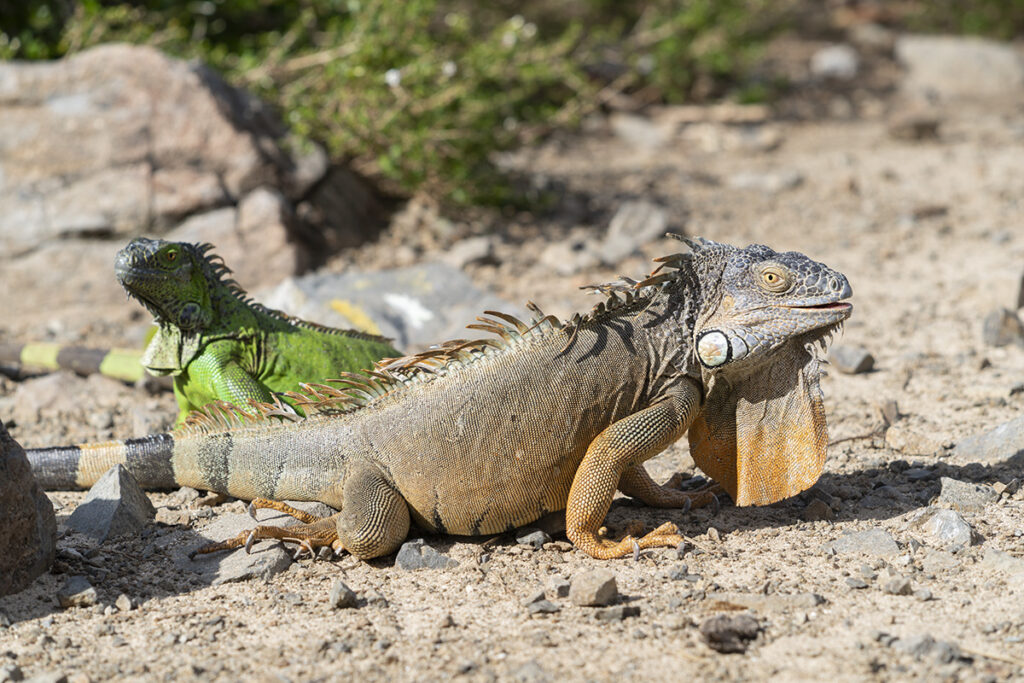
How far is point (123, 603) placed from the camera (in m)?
4.53

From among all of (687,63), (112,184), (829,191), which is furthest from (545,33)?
(112,184)

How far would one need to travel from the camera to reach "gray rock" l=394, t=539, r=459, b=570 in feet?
16.0

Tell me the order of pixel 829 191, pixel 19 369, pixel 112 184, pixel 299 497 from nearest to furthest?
pixel 299 497, pixel 19 369, pixel 112 184, pixel 829 191

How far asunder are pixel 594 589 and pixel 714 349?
126cm

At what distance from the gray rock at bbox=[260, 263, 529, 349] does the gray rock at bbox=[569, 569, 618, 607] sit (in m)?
3.66

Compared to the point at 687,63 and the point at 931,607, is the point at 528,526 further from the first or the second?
the point at 687,63

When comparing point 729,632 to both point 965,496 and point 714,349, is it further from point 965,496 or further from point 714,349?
point 965,496

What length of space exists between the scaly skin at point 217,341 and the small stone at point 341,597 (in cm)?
180

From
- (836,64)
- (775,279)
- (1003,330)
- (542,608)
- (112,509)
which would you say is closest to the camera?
(542,608)

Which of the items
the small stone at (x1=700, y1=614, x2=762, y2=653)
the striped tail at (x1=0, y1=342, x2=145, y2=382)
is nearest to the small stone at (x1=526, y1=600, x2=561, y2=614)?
the small stone at (x1=700, y1=614, x2=762, y2=653)

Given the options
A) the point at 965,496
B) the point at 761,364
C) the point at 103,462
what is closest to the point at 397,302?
the point at 103,462

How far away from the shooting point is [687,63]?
1472cm

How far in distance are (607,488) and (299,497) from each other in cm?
153

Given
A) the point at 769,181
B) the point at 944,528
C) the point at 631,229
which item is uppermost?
the point at 944,528
